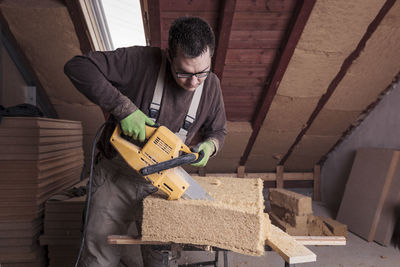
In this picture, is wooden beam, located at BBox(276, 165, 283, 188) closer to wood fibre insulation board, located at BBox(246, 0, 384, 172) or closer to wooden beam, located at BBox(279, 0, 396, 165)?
wood fibre insulation board, located at BBox(246, 0, 384, 172)

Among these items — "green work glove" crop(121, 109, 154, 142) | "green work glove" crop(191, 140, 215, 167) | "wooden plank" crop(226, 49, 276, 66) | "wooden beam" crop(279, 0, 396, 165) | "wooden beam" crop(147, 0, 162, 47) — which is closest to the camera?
"green work glove" crop(121, 109, 154, 142)

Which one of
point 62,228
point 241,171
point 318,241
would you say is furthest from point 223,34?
point 241,171

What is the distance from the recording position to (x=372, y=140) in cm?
367

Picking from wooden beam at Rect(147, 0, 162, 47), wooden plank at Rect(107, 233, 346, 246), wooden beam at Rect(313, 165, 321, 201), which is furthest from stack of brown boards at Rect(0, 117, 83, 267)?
wooden beam at Rect(313, 165, 321, 201)

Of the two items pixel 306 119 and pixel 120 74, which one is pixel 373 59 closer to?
pixel 306 119

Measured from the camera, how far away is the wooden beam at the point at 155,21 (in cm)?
230

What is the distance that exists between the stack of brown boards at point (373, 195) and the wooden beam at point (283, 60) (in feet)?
4.55

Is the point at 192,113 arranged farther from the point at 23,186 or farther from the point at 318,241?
the point at 23,186

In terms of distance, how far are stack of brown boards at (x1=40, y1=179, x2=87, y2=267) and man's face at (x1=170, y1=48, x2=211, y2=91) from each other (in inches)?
64.5

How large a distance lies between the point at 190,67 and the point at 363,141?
3.44 m

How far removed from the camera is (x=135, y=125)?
122 cm

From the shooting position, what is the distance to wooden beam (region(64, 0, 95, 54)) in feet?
7.68

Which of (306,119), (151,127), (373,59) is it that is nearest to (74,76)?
(151,127)

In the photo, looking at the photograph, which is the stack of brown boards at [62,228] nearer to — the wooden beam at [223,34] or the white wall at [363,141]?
the wooden beam at [223,34]
